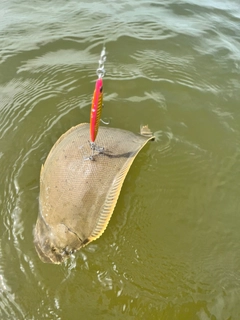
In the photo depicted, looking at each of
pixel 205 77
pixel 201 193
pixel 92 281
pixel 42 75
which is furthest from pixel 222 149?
pixel 42 75

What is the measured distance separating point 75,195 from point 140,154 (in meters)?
1.61

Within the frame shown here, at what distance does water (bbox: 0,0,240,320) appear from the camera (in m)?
3.51

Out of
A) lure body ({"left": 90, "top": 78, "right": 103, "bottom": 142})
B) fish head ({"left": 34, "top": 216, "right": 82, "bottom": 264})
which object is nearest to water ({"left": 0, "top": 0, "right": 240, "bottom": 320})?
fish head ({"left": 34, "top": 216, "right": 82, "bottom": 264})

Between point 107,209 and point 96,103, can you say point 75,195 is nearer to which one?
point 107,209

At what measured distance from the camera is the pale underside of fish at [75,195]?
355cm

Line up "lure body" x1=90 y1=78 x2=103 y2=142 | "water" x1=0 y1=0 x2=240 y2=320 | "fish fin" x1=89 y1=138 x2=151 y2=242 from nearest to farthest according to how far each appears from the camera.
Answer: "lure body" x1=90 y1=78 x2=103 y2=142 → "water" x1=0 y1=0 x2=240 y2=320 → "fish fin" x1=89 y1=138 x2=151 y2=242

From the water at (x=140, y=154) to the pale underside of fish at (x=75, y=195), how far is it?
26 cm

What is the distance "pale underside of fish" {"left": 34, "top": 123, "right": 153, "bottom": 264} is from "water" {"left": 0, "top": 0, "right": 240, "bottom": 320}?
0.84 ft

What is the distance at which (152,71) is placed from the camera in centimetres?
635

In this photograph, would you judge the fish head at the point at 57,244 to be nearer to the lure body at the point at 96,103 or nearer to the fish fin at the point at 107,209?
the fish fin at the point at 107,209

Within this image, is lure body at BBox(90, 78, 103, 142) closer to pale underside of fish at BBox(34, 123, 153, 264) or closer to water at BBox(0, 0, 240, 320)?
pale underside of fish at BBox(34, 123, 153, 264)

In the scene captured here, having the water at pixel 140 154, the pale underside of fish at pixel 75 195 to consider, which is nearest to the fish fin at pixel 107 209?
the pale underside of fish at pixel 75 195

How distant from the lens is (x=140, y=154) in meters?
4.85

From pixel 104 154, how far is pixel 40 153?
138cm
